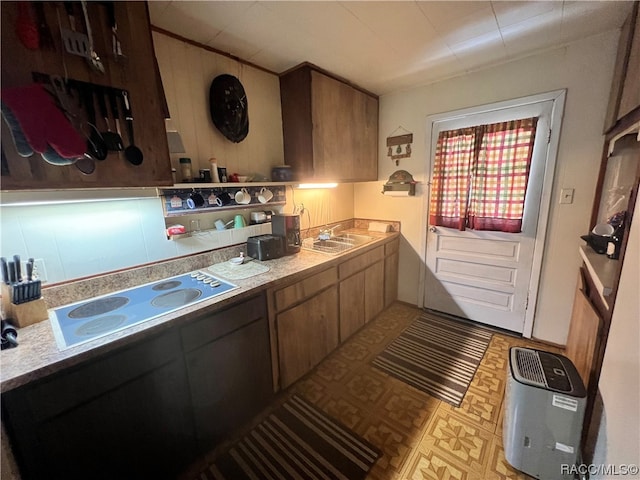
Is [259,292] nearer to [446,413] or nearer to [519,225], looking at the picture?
[446,413]

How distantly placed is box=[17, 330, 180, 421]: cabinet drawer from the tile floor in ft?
2.29

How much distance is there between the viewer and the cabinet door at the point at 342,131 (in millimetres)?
2107

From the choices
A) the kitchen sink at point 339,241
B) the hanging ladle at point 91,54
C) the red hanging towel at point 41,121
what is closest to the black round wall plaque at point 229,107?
the hanging ladle at point 91,54

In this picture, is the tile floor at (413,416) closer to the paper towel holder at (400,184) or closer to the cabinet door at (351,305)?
the cabinet door at (351,305)

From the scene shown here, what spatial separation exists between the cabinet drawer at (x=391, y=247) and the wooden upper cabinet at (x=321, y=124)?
78cm

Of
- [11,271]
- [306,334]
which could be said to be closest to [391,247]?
[306,334]

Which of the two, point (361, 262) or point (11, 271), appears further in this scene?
point (361, 262)

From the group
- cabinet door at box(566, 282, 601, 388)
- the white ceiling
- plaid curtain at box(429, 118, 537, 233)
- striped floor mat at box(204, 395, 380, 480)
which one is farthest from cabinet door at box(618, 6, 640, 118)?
striped floor mat at box(204, 395, 380, 480)

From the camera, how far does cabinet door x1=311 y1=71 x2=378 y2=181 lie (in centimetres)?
211

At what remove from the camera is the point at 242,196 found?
6.23ft

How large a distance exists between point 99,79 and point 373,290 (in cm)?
240

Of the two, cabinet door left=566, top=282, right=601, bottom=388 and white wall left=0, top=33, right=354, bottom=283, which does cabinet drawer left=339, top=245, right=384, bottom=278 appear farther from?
cabinet door left=566, top=282, right=601, bottom=388

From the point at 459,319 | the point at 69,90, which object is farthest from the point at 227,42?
the point at 459,319

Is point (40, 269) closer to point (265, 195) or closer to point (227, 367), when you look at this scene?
point (227, 367)
